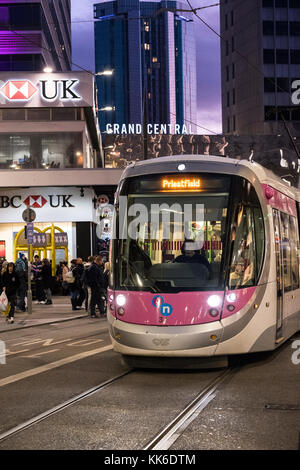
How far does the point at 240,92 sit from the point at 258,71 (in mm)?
5350

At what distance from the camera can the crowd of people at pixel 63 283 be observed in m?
20.5

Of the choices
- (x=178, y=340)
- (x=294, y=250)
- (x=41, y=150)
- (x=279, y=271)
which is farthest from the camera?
(x=41, y=150)

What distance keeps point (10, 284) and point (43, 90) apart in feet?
59.1

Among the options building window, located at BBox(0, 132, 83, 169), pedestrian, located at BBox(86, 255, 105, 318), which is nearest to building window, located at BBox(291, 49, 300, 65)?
building window, located at BBox(0, 132, 83, 169)

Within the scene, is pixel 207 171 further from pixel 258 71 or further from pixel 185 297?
pixel 258 71

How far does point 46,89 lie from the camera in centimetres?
3647

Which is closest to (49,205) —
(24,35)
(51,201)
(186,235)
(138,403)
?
(51,201)

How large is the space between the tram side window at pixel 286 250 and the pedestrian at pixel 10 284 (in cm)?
922

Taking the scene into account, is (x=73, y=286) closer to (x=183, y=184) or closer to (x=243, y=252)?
(x=183, y=184)

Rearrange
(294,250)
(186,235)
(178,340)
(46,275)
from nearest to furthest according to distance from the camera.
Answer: (178,340) < (186,235) < (294,250) < (46,275)

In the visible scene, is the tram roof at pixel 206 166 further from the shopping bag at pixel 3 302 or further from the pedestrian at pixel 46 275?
the pedestrian at pixel 46 275

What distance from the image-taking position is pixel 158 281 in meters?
10.6

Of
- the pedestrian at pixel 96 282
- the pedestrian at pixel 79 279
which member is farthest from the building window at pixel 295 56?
the pedestrian at pixel 96 282

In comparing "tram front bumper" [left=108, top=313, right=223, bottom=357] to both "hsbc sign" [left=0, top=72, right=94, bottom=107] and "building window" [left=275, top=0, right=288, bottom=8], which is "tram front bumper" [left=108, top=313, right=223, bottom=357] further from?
"building window" [left=275, top=0, right=288, bottom=8]
